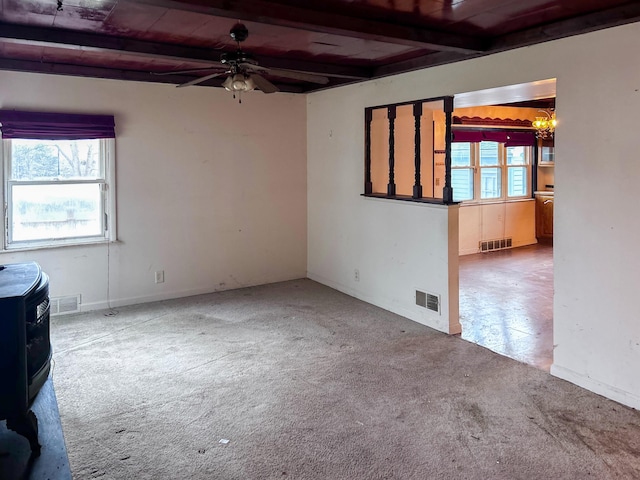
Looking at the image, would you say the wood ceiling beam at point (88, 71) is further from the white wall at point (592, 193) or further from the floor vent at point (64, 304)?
the white wall at point (592, 193)

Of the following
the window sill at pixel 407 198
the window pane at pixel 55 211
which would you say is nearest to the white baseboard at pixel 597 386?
the window sill at pixel 407 198

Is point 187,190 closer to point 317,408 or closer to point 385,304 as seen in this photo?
point 385,304

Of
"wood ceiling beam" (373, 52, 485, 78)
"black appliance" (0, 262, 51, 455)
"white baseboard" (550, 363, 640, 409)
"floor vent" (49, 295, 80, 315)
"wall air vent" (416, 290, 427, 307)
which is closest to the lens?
"black appliance" (0, 262, 51, 455)

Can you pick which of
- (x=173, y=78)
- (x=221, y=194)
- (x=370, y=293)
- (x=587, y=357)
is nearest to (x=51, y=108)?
(x=173, y=78)

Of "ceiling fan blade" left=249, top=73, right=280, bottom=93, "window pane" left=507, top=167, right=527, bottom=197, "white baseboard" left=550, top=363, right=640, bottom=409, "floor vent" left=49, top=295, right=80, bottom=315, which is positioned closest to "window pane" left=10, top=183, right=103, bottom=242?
"floor vent" left=49, top=295, right=80, bottom=315

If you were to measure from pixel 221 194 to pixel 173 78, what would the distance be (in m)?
1.33

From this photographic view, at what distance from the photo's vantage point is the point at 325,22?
3.17 metres

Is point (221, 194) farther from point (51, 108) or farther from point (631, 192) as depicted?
point (631, 192)

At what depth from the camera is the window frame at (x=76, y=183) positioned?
478 centimetres

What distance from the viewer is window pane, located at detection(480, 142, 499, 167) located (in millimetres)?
8570

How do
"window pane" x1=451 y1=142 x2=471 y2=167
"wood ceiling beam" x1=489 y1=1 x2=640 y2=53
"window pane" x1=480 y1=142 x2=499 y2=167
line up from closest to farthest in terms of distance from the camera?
1. "wood ceiling beam" x1=489 y1=1 x2=640 y2=53
2. "window pane" x1=451 y1=142 x2=471 y2=167
3. "window pane" x1=480 y1=142 x2=499 y2=167

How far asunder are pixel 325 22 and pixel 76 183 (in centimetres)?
320

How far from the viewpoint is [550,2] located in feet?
9.93

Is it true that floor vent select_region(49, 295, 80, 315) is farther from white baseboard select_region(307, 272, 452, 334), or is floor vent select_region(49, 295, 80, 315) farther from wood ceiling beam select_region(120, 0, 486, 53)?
wood ceiling beam select_region(120, 0, 486, 53)
